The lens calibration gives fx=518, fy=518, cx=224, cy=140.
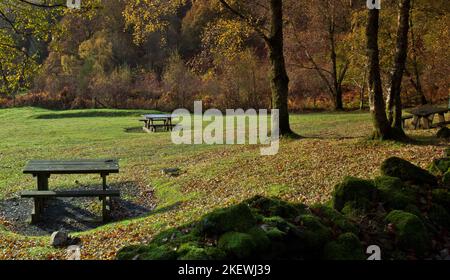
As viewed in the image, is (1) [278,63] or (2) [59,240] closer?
(2) [59,240]

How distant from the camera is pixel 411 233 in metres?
6.43

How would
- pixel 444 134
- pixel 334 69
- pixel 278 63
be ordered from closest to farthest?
pixel 444 134, pixel 278 63, pixel 334 69

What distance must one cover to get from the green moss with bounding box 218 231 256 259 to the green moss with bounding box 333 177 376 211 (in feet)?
8.23

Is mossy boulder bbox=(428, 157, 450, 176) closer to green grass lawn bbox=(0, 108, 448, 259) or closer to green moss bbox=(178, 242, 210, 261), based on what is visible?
green grass lawn bbox=(0, 108, 448, 259)

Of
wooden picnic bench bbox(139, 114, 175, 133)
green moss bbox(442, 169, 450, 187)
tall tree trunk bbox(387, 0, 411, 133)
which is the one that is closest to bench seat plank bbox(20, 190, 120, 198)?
green moss bbox(442, 169, 450, 187)

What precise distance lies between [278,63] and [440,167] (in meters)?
9.16

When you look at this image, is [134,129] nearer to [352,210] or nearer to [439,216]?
[352,210]

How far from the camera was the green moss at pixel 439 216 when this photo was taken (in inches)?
290

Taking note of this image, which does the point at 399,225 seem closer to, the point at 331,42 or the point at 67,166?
the point at 67,166

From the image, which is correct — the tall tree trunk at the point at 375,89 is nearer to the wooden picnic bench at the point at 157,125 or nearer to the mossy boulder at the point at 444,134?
the mossy boulder at the point at 444,134

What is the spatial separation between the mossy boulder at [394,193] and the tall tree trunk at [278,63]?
10.1 metres

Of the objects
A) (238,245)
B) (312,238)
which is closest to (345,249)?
(312,238)
